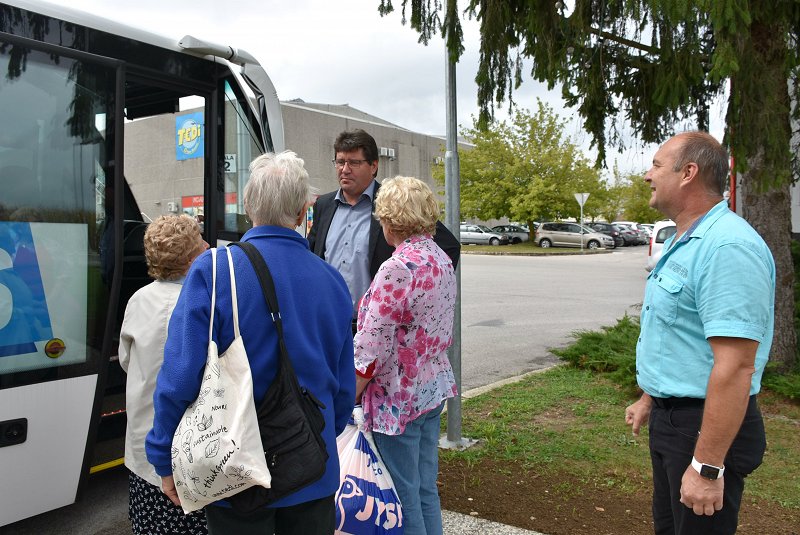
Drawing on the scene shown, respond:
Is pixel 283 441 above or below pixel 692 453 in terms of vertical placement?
above

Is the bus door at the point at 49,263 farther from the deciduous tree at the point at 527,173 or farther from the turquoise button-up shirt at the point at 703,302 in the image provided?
the deciduous tree at the point at 527,173

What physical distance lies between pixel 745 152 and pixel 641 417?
324 cm

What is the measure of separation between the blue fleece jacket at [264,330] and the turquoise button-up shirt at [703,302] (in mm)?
1040

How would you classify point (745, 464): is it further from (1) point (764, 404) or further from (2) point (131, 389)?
(1) point (764, 404)

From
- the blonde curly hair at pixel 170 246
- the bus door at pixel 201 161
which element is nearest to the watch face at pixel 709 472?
the blonde curly hair at pixel 170 246

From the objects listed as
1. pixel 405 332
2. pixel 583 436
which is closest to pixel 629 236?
pixel 583 436

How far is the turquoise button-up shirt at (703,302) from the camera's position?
1947mm

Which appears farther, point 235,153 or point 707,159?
point 235,153

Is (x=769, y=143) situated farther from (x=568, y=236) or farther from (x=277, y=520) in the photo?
(x=568, y=236)

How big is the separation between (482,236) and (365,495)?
143ft

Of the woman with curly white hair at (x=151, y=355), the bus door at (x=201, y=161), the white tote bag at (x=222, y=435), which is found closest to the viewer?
the white tote bag at (x=222, y=435)

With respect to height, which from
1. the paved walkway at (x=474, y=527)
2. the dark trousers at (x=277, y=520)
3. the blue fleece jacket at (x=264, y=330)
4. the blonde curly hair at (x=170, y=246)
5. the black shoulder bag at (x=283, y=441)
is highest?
the blonde curly hair at (x=170, y=246)

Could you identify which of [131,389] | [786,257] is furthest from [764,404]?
[131,389]

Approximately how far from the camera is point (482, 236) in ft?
150
